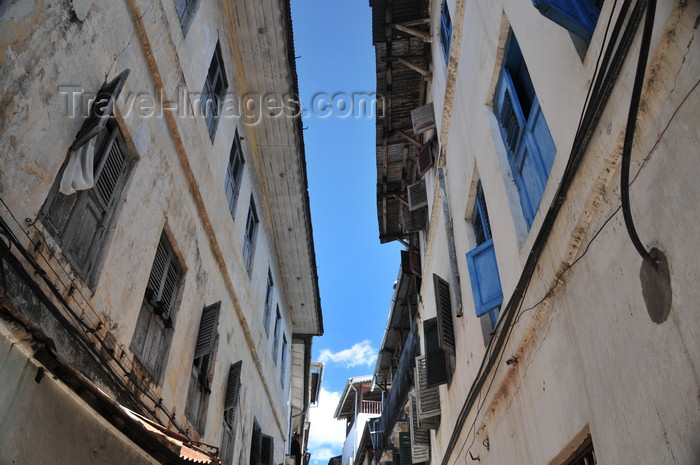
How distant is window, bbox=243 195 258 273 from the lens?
11.5 meters

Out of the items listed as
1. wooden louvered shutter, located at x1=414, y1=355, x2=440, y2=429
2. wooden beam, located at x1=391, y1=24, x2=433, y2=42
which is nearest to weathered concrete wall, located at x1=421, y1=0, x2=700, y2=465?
wooden louvered shutter, located at x1=414, y1=355, x2=440, y2=429

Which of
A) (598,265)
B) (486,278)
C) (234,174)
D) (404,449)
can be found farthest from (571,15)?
(404,449)

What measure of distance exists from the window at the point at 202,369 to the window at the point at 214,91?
2.98m

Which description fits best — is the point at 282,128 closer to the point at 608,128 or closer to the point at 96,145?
the point at 96,145

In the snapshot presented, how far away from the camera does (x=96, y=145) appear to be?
5.07 metres

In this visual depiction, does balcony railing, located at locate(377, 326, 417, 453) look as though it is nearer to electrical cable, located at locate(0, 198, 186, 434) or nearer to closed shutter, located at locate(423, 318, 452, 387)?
closed shutter, located at locate(423, 318, 452, 387)

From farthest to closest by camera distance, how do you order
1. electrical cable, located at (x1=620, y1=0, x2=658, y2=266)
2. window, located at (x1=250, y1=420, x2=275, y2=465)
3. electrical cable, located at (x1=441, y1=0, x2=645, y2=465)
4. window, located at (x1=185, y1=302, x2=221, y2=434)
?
1. window, located at (x1=250, y1=420, x2=275, y2=465)
2. window, located at (x1=185, y1=302, x2=221, y2=434)
3. electrical cable, located at (x1=441, y1=0, x2=645, y2=465)
4. electrical cable, located at (x1=620, y1=0, x2=658, y2=266)

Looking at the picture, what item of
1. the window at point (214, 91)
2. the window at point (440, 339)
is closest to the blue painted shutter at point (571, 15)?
the window at point (214, 91)

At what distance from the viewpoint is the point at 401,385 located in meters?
14.6

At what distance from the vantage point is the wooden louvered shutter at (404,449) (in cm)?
1510

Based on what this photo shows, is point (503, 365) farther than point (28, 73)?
Yes

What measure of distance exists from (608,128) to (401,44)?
30.2 feet

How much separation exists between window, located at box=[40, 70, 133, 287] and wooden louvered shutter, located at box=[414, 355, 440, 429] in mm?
7301

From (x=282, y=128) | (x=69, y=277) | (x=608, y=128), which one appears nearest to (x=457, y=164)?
(x=282, y=128)
